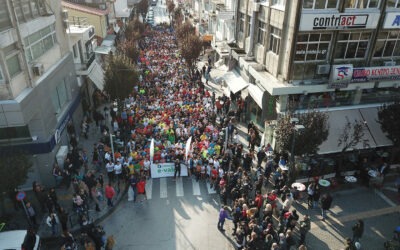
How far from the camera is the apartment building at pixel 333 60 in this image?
56.5ft

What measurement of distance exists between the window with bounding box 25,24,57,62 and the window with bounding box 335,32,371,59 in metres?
17.1

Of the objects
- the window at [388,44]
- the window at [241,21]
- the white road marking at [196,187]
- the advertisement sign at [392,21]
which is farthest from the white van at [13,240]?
the window at [241,21]

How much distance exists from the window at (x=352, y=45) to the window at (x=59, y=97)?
56.8ft

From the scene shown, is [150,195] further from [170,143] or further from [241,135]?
[241,135]

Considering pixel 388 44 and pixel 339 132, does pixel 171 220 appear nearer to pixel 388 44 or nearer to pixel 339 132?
pixel 339 132

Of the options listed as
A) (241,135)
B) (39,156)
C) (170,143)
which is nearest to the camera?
(39,156)

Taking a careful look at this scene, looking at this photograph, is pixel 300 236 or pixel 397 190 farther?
pixel 397 190

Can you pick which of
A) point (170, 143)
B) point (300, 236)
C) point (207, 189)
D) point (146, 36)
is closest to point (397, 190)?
point (300, 236)

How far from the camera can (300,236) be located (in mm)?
13289

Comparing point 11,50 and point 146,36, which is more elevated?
point 11,50

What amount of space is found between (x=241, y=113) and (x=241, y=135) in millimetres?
2551

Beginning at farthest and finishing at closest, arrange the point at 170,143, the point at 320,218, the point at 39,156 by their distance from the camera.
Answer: the point at 170,143 < the point at 39,156 < the point at 320,218

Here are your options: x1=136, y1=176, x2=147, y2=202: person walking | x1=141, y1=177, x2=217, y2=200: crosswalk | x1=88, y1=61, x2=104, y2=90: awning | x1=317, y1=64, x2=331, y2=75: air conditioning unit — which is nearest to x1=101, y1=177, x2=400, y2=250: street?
x1=141, y1=177, x2=217, y2=200: crosswalk

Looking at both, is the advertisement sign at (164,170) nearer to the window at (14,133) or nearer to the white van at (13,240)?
the window at (14,133)
